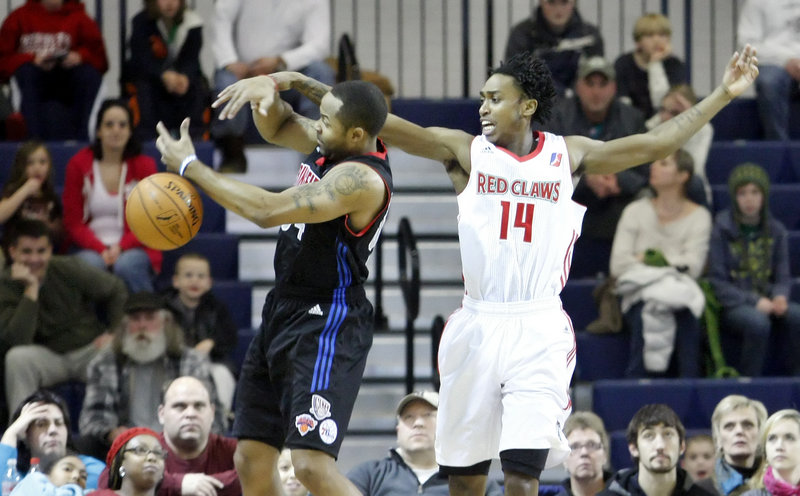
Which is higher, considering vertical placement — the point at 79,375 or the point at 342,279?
the point at 342,279

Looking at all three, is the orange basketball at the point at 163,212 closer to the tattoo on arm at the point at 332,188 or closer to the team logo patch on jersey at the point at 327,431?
the tattoo on arm at the point at 332,188

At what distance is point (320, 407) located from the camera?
5.52m

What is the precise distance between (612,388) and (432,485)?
1.93 m

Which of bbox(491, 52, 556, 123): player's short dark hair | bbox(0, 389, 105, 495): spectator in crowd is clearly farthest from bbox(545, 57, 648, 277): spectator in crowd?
bbox(0, 389, 105, 495): spectator in crowd

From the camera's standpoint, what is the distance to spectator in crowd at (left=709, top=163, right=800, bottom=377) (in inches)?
371

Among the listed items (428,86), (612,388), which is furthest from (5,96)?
(612,388)

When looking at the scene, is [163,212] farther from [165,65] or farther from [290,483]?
[165,65]

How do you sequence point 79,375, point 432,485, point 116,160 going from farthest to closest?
point 116,160, point 79,375, point 432,485

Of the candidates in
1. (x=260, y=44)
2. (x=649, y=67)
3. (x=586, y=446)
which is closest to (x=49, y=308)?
(x=260, y=44)

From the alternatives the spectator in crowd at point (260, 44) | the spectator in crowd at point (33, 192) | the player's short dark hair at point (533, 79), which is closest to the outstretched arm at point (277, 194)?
the player's short dark hair at point (533, 79)

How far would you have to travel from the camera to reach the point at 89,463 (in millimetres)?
7504

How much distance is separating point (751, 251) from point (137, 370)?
4028 mm

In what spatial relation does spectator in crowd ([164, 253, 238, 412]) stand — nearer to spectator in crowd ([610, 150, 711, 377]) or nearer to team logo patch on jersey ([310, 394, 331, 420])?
spectator in crowd ([610, 150, 711, 377])

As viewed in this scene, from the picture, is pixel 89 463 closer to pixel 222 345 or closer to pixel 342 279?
pixel 222 345
